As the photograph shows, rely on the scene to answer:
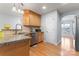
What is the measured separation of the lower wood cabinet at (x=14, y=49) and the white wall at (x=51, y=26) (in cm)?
284

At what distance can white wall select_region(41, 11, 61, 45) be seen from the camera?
486 cm

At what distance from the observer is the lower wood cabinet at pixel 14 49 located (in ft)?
5.45

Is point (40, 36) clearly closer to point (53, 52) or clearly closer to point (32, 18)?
point (32, 18)

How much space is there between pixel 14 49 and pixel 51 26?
3.47 meters

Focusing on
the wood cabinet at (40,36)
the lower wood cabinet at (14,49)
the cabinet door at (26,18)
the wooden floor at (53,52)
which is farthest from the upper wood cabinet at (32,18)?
the lower wood cabinet at (14,49)

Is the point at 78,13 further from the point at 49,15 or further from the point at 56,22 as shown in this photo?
the point at 49,15

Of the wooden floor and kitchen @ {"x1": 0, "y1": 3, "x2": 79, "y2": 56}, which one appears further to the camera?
the wooden floor

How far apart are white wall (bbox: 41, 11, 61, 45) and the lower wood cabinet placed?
284 cm

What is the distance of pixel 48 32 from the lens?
5277 millimetres

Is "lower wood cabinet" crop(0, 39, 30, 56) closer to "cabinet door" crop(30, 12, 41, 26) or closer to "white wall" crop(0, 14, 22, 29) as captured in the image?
"white wall" crop(0, 14, 22, 29)

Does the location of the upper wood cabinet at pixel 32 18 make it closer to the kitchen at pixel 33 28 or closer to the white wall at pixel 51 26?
the kitchen at pixel 33 28

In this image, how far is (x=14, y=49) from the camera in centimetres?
191

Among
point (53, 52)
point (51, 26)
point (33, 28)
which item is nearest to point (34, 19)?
point (33, 28)

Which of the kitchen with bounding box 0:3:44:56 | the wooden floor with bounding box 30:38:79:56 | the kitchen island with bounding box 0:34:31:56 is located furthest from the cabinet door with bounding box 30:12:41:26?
the kitchen island with bounding box 0:34:31:56
